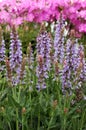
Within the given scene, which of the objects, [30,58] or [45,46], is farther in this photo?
[30,58]

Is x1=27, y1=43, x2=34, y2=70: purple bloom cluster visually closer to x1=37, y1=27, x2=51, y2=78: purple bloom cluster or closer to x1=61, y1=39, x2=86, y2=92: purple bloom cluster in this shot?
x1=37, y1=27, x2=51, y2=78: purple bloom cluster

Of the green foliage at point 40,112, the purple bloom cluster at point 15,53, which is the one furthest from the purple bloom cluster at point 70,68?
the purple bloom cluster at point 15,53

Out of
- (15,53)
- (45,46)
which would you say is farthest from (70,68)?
(15,53)

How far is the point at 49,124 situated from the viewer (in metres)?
4.03

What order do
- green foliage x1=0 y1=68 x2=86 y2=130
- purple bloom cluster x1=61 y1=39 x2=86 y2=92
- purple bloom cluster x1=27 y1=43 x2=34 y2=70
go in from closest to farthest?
purple bloom cluster x1=61 y1=39 x2=86 y2=92 < green foliage x1=0 y1=68 x2=86 y2=130 < purple bloom cluster x1=27 y1=43 x2=34 y2=70

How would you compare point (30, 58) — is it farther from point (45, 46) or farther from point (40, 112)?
point (40, 112)

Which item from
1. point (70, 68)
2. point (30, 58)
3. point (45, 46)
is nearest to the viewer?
point (70, 68)

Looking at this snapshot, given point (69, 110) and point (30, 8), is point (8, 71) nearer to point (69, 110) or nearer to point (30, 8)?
point (69, 110)

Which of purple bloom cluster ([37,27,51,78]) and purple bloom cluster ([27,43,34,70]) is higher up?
purple bloom cluster ([37,27,51,78])

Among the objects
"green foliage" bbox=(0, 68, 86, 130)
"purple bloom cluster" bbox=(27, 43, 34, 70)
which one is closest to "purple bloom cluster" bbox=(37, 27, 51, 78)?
"purple bloom cluster" bbox=(27, 43, 34, 70)

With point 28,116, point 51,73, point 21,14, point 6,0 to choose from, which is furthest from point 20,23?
point 28,116

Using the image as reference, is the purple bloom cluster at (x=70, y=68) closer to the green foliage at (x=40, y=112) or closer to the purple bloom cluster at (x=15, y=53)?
the green foliage at (x=40, y=112)

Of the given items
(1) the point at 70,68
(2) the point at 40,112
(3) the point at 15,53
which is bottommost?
(2) the point at 40,112

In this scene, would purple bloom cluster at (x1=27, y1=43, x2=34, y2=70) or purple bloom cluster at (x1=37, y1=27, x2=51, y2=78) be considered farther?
purple bloom cluster at (x1=27, y1=43, x2=34, y2=70)
